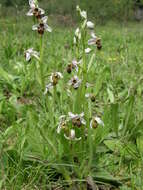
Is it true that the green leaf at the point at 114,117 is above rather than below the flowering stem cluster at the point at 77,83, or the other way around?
below

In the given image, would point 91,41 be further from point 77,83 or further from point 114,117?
point 114,117

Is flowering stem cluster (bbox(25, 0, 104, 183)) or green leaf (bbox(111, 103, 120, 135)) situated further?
green leaf (bbox(111, 103, 120, 135))

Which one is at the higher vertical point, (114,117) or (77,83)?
(77,83)

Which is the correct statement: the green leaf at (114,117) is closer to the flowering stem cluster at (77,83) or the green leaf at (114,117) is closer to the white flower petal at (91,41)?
the flowering stem cluster at (77,83)

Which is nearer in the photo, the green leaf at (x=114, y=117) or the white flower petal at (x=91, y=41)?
the white flower petal at (x=91, y=41)

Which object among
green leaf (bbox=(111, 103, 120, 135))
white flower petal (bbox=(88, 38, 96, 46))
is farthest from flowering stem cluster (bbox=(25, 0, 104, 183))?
green leaf (bbox=(111, 103, 120, 135))

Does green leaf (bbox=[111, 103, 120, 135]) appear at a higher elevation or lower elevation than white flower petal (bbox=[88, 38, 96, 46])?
lower

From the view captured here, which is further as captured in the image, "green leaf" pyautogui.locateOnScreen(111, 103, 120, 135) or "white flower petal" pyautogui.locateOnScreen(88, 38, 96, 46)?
"green leaf" pyautogui.locateOnScreen(111, 103, 120, 135)

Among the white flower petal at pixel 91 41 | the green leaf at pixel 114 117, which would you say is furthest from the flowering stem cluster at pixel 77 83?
the green leaf at pixel 114 117

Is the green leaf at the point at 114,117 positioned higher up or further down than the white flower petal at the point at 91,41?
further down

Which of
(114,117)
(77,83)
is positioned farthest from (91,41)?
(114,117)

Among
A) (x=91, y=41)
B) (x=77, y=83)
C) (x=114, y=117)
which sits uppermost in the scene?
(x=91, y=41)

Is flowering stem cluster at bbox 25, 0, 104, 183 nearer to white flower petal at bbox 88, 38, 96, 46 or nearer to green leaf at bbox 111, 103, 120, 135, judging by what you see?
white flower petal at bbox 88, 38, 96, 46

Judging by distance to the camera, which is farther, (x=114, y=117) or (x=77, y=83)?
(x=114, y=117)
